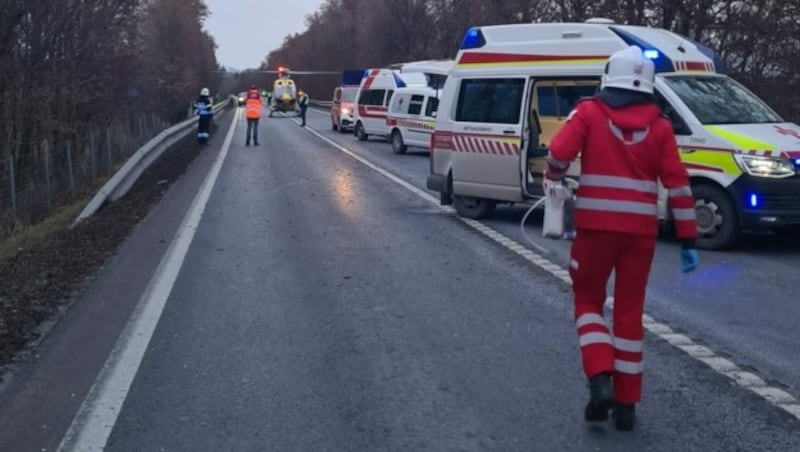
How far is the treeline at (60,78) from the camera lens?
66.5ft

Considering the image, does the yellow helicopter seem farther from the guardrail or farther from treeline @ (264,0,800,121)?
the guardrail

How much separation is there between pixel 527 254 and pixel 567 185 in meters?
5.71

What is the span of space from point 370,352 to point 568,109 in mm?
8271

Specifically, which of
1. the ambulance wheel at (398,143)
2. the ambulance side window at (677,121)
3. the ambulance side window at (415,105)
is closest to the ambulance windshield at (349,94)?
the ambulance side window at (415,105)

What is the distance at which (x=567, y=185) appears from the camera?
5848 millimetres

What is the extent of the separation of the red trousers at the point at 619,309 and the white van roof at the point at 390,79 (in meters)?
28.4

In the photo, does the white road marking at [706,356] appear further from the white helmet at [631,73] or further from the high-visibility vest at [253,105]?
the high-visibility vest at [253,105]

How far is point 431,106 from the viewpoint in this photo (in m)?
30.2

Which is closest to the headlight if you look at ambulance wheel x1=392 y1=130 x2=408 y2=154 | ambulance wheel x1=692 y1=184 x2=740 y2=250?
ambulance wheel x1=692 y1=184 x2=740 y2=250

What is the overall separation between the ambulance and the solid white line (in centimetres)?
414

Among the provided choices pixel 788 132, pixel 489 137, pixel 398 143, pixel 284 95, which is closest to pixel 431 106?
pixel 398 143

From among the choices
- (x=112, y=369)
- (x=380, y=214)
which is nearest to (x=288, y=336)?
(x=112, y=369)

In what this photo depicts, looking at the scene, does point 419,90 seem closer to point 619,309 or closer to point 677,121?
point 677,121

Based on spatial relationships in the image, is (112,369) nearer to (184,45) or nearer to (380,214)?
(380,214)
